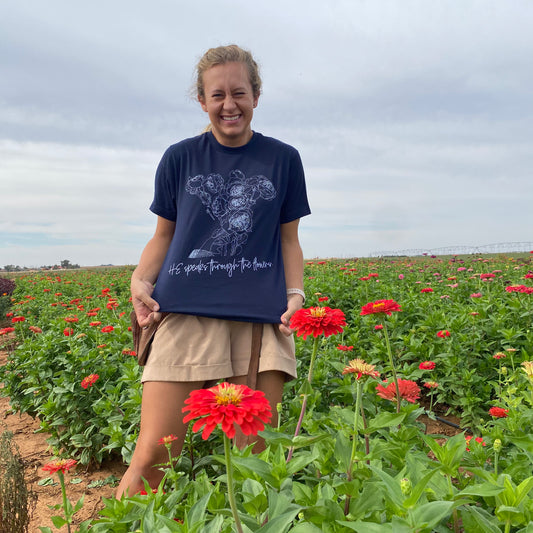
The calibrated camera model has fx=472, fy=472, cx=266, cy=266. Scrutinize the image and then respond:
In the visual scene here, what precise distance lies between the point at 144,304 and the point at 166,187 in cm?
53

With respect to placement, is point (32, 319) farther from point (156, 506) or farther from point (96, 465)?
point (156, 506)

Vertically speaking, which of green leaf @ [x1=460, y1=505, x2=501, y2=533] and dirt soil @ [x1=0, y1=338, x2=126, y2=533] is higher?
green leaf @ [x1=460, y1=505, x2=501, y2=533]

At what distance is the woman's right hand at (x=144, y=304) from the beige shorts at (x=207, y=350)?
0.06 meters

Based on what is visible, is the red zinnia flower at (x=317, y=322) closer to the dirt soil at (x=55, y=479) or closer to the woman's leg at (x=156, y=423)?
the woman's leg at (x=156, y=423)

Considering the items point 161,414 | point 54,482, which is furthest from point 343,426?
point 54,482

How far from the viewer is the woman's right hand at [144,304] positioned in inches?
77.4

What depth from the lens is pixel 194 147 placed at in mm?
2082

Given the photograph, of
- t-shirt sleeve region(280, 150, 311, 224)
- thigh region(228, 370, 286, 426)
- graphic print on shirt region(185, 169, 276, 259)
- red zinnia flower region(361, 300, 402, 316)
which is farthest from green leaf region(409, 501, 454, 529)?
t-shirt sleeve region(280, 150, 311, 224)

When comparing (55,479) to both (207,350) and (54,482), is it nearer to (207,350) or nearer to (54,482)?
(54,482)

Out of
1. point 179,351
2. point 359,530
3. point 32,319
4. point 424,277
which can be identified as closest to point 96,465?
point 179,351

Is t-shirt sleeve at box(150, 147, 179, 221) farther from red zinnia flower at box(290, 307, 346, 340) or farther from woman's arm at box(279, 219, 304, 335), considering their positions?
red zinnia flower at box(290, 307, 346, 340)

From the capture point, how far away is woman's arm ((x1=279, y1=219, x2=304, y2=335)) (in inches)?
80.2

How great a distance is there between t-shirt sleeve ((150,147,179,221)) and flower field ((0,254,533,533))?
2.80 ft

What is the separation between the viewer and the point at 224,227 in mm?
1986
